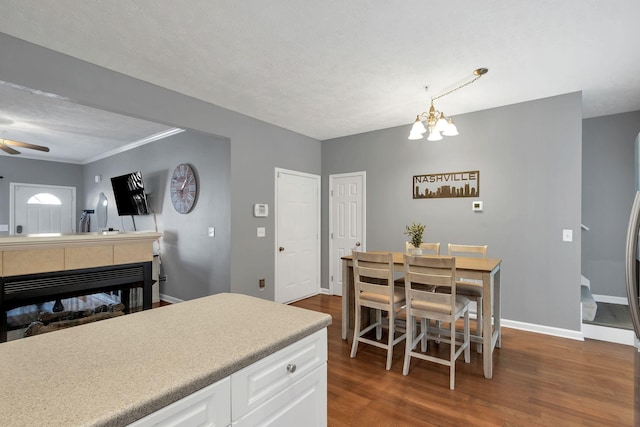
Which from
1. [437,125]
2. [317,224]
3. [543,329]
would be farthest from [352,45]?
[543,329]

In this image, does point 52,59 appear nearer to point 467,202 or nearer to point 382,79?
point 382,79

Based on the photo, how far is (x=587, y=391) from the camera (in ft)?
7.49

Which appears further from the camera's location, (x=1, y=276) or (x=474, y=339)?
(x=474, y=339)

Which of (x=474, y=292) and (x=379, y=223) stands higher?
(x=379, y=223)

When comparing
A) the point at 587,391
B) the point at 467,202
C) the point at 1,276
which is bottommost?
the point at 587,391

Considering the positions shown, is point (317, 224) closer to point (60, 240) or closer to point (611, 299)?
point (60, 240)

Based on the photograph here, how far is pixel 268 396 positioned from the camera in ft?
3.40

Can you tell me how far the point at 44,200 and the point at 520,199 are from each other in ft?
28.6

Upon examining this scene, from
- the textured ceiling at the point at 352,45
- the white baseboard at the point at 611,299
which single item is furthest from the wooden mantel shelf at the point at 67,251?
the white baseboard at the point at 611,299

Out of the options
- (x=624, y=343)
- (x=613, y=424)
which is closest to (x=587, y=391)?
(x=613, y=424)

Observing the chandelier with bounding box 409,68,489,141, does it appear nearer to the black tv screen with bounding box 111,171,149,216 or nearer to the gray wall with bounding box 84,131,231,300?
the gray wall with bounding box 84,131,231,300

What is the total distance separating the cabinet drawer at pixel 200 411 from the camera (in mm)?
738

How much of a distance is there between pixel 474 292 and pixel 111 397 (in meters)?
2.94

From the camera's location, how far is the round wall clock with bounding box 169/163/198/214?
14.3 feet
